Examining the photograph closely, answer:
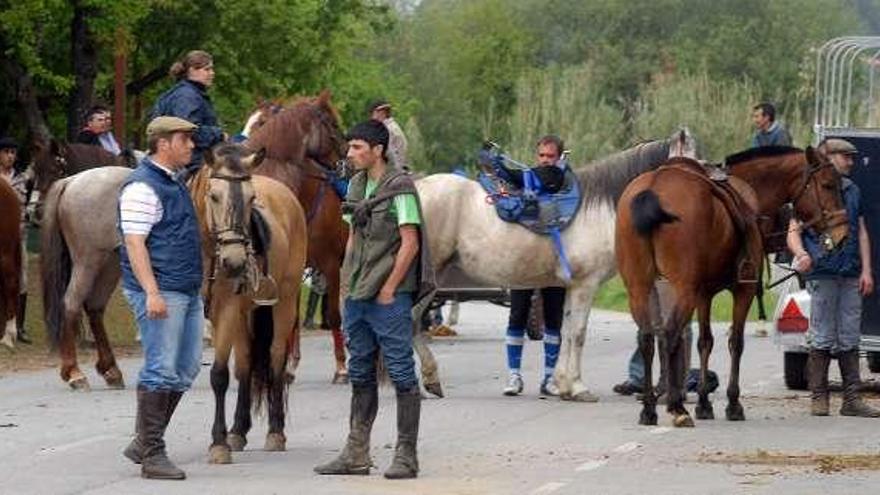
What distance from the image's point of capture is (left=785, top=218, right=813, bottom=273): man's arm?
1875cm

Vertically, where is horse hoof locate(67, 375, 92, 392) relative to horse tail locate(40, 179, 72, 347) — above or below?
below

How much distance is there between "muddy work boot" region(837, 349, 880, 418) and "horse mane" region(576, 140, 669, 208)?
7.85ft

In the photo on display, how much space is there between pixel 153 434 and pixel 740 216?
5841mm

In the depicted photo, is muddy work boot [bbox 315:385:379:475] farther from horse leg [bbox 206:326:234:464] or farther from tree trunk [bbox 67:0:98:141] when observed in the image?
tree trunk [bbox 67:0:98:141]

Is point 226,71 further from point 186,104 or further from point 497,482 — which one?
point 497,482

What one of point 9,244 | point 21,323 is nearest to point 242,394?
point 9,244

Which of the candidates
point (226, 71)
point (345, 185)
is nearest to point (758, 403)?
point (345, 185)

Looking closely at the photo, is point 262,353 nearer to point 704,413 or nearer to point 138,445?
point 138,445

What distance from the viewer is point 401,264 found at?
14.0m

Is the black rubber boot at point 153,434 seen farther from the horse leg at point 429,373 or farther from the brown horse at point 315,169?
the horse leg at point 429,373

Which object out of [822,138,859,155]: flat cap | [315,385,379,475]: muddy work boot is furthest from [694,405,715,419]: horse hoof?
[315,385,379,475]: muddy work boot

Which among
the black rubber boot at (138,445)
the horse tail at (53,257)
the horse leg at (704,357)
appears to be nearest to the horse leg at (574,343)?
the horse leg at (704,357)

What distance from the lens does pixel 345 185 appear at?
20969 mm

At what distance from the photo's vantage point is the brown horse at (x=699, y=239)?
1764cm
